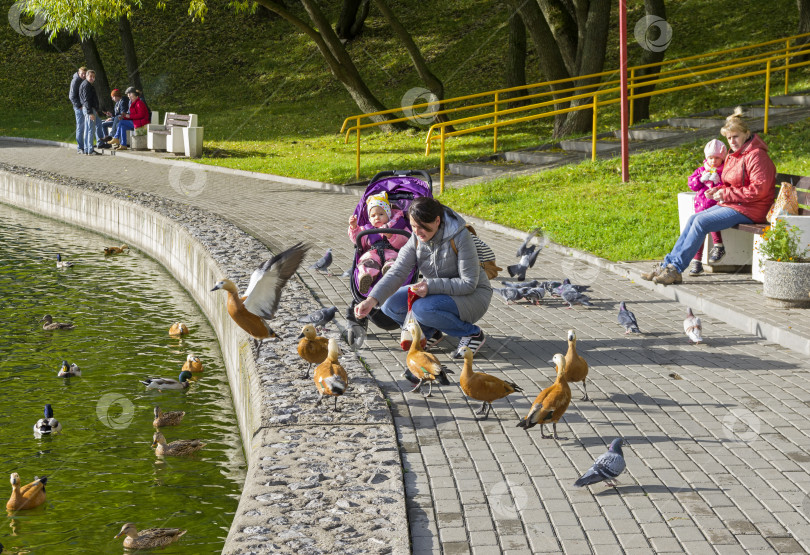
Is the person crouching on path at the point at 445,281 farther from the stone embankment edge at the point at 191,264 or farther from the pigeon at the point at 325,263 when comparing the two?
the pigeon at the point at 325,263

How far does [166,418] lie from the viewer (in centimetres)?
793

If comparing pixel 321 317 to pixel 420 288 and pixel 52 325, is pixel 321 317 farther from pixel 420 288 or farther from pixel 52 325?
pixel 52 325

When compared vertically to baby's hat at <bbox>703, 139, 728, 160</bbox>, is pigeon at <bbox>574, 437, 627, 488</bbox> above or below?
below

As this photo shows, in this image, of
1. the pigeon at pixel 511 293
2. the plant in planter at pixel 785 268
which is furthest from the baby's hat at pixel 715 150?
the pigeon at pixel 511 293

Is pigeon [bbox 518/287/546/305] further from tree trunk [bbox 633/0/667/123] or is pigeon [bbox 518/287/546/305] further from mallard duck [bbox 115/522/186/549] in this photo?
tree trunk [bbox 633/0/667/123]

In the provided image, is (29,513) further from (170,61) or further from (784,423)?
(170,61)

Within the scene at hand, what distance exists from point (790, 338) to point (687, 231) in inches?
101

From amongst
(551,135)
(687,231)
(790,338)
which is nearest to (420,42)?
(551,135)

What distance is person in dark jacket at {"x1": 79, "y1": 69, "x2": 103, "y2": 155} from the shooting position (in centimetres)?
2622

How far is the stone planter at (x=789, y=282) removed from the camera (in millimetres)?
9219

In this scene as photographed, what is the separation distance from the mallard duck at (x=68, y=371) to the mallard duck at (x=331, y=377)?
356 centimetres

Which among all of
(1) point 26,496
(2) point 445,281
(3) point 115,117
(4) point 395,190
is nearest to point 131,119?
(3) point 115,117

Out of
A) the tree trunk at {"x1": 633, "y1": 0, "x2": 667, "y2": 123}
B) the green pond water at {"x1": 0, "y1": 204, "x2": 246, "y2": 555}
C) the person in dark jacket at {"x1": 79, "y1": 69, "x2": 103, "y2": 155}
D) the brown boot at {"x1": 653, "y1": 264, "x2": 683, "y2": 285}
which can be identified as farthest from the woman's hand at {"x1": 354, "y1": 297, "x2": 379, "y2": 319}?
the person in dark jacket at {"x1": 79, "y1": 69, "x2": 103, "y2": 155}

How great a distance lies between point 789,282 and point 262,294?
4.95 metres
